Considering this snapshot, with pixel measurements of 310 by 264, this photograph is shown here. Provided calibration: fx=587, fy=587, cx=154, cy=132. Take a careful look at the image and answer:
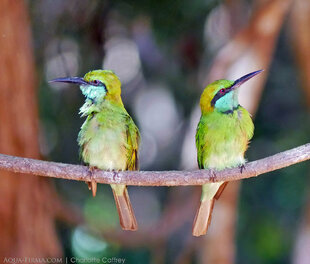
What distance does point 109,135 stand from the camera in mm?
2881

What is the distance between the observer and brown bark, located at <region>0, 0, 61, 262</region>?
3.82 meters

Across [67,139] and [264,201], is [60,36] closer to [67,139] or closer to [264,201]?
[67,139]

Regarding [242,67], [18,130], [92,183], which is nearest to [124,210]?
[92,183]

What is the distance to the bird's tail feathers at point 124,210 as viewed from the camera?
270 centimetres

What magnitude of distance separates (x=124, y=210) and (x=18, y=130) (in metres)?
1.39

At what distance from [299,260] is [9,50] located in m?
2.63

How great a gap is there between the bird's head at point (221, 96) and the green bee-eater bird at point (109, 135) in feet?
1.30

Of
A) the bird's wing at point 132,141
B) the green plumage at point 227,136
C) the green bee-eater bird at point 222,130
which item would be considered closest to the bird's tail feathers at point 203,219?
the green bee-eater bird at point 222,130

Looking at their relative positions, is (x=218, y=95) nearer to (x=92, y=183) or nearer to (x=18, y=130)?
(x=92, y=183)

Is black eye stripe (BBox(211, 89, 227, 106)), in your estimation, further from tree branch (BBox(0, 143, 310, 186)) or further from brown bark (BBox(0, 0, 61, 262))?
brown bark (BBox(0, 0, 61, 262))

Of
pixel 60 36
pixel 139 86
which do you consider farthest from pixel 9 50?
pixel 139 86

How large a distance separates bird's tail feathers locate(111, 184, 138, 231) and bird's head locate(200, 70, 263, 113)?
0.60 m

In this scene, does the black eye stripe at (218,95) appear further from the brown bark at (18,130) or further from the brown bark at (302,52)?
the brown bark at (302,52)

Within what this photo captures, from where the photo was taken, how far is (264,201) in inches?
207
